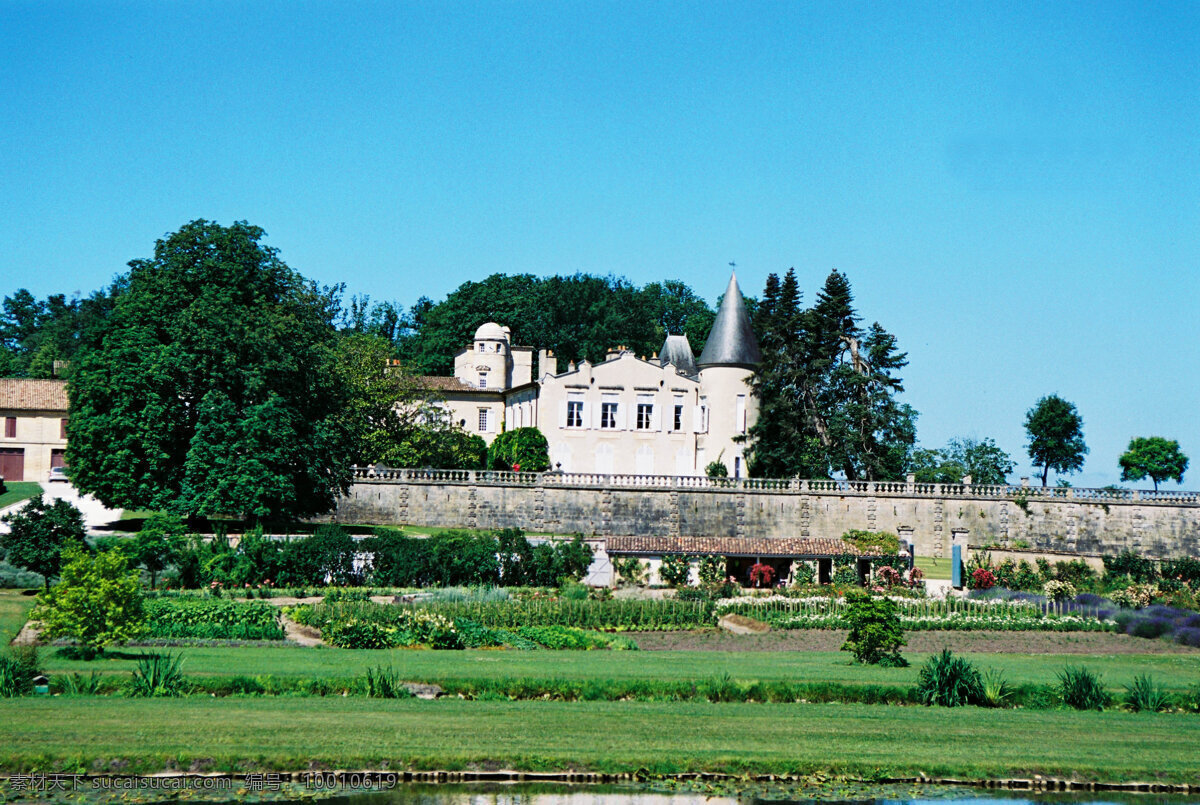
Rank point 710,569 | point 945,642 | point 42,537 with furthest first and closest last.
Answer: point 710,569, point 42,537, point 945,642

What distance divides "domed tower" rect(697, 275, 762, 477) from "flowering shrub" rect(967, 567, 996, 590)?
2548 cm

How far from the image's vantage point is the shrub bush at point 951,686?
2041 cm

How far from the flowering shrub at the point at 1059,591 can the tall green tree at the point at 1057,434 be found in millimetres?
53338

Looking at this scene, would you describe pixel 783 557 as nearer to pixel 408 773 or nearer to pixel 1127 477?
pixel 408 773

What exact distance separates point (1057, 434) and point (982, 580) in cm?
5262

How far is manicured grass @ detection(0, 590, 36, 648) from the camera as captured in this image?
25.9 meters

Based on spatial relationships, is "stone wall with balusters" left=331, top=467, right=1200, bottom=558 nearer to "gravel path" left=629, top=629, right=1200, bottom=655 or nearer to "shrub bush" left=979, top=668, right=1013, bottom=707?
"gravel path" left=629, top=629, right=1200, bottom=655

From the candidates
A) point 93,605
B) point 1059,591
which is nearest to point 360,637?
A: point 93,605

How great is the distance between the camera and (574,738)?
55.7 feet

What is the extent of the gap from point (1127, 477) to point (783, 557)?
59.7 metres

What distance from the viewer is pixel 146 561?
33812 mm

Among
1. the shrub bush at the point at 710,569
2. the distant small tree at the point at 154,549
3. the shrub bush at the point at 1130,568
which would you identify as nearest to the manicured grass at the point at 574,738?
the distant small tree at the point at 154,549

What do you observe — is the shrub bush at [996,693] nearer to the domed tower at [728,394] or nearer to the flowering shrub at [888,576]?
the flowering shrub at [888,576]

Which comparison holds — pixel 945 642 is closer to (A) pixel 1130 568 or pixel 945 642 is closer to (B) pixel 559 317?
(A) pixel 1130 568
